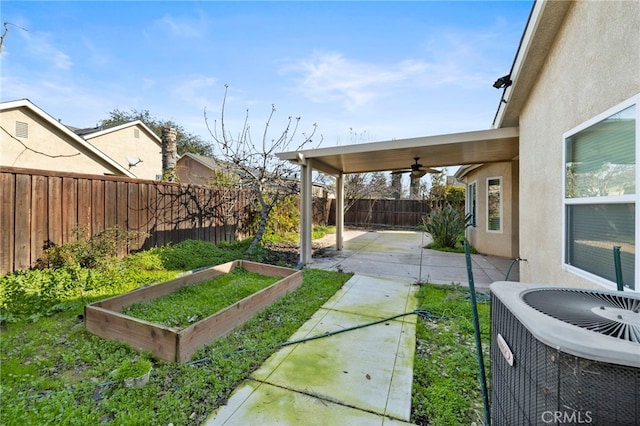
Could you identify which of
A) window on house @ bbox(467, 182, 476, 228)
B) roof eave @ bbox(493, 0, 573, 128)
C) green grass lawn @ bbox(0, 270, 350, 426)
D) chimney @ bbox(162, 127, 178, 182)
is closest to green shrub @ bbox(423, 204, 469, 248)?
window on house @ bbox(467, 182, 476, 228)

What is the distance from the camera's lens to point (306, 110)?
8.55m

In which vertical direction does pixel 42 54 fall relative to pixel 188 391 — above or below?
above

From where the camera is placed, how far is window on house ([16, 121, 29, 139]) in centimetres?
938

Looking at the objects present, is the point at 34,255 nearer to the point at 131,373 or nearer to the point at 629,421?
the point at 131,373

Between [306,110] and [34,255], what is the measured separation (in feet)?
22.9

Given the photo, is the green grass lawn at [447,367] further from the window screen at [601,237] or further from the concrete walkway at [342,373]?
the window screen at [601,237]

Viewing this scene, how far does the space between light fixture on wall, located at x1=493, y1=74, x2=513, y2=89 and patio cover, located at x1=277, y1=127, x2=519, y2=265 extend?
92 centimetres

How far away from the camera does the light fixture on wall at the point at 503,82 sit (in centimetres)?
439

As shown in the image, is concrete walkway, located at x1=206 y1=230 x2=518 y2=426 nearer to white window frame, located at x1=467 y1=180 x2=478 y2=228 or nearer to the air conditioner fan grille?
the air conditioner fan grille

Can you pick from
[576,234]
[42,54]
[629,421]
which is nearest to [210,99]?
[42,54]

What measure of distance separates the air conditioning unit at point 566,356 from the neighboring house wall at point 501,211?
7439 mm

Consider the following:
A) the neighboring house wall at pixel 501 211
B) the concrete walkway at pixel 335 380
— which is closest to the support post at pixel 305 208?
the concrete walkway at pixel 335 380

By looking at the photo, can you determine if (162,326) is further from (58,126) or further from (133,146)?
(133,146)

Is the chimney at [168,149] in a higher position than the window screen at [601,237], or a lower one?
higher
